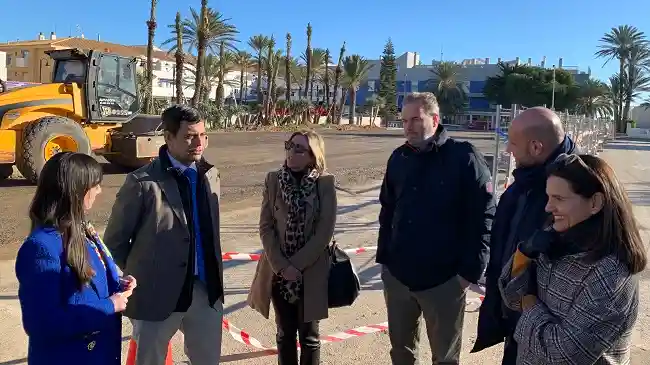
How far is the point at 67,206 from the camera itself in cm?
226

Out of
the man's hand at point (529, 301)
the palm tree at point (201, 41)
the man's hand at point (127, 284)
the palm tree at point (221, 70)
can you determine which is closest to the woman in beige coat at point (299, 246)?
the man's hand at point (127, 284)

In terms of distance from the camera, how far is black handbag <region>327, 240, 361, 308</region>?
12.0ft

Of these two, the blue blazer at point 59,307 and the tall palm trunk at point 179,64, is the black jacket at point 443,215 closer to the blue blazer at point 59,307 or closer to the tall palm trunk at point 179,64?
the blue blazer at point 59,307

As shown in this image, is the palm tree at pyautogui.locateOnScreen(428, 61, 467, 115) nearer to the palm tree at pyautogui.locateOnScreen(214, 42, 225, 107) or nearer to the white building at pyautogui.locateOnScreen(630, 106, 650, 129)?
the white building at pyautogui.locateOnScreen(630, 106, 650, 129)

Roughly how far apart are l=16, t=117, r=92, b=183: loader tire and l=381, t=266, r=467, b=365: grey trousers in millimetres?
9155

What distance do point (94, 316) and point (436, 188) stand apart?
199 centimetres

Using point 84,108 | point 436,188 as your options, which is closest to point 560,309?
point 436,188

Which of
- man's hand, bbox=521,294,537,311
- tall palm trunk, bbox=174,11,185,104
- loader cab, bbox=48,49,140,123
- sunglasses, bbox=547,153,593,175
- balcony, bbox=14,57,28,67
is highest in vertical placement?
balcony, bbox=14,57,28,67

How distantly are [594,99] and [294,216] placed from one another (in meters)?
80.9

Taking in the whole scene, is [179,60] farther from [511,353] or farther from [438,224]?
[511,353]

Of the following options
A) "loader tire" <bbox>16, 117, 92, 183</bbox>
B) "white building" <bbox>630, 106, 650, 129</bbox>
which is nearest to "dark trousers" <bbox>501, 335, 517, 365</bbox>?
"loader tire" <bbox>16, 117, 92, 183</bbox>

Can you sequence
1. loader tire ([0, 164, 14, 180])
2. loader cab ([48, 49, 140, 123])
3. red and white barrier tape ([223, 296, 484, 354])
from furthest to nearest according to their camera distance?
loader cab ([48, 49, 140, 123])
loader tire ([0, 164, 14, 180])
red and white barrier tape ([223, 296, 484, 354])

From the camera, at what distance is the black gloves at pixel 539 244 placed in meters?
2.03

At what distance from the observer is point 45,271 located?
215 cm
